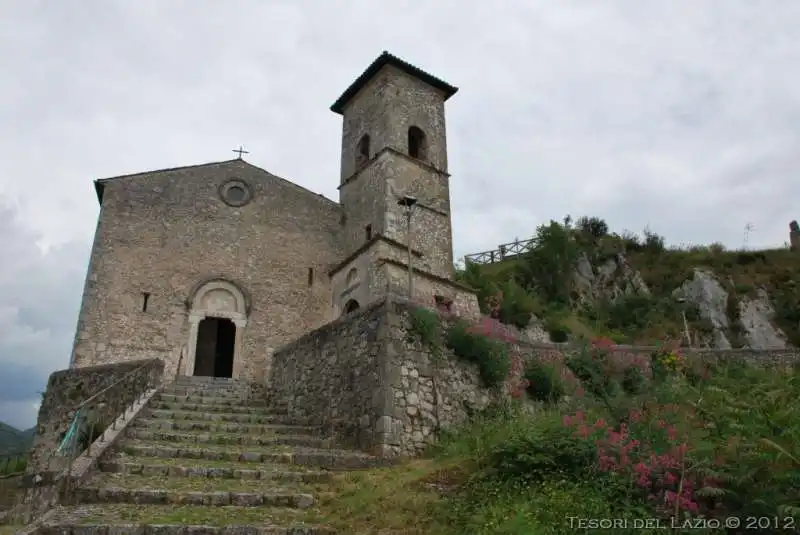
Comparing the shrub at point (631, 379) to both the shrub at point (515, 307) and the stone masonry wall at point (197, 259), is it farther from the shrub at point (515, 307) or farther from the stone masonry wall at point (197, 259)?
the shrub at point (515, 307)

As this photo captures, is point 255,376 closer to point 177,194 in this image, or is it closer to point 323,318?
point 323,318

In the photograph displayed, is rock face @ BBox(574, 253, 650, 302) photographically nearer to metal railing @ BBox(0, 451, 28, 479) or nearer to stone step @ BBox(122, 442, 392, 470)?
metal railing @ BBox(0, 451, 28, 479)

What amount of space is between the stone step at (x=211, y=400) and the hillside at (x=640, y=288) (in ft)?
46.9

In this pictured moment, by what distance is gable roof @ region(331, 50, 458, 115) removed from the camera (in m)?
23.8

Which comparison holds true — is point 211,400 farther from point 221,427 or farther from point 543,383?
point 543,383

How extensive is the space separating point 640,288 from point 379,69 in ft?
52.2

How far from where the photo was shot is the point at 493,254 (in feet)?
117

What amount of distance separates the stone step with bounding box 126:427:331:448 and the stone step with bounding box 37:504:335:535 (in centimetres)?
292

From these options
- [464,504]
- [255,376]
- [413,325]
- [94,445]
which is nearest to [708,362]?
[413,325]

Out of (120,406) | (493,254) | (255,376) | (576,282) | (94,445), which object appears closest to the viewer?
(94,445)

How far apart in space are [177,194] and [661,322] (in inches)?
781

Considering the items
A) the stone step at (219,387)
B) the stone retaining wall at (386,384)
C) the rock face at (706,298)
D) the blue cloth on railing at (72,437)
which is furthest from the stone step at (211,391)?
the rock face at (706,298)

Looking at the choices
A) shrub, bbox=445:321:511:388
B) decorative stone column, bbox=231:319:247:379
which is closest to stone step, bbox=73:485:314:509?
shrub, bbox=445:321:511:388

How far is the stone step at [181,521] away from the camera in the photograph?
5.84 m
